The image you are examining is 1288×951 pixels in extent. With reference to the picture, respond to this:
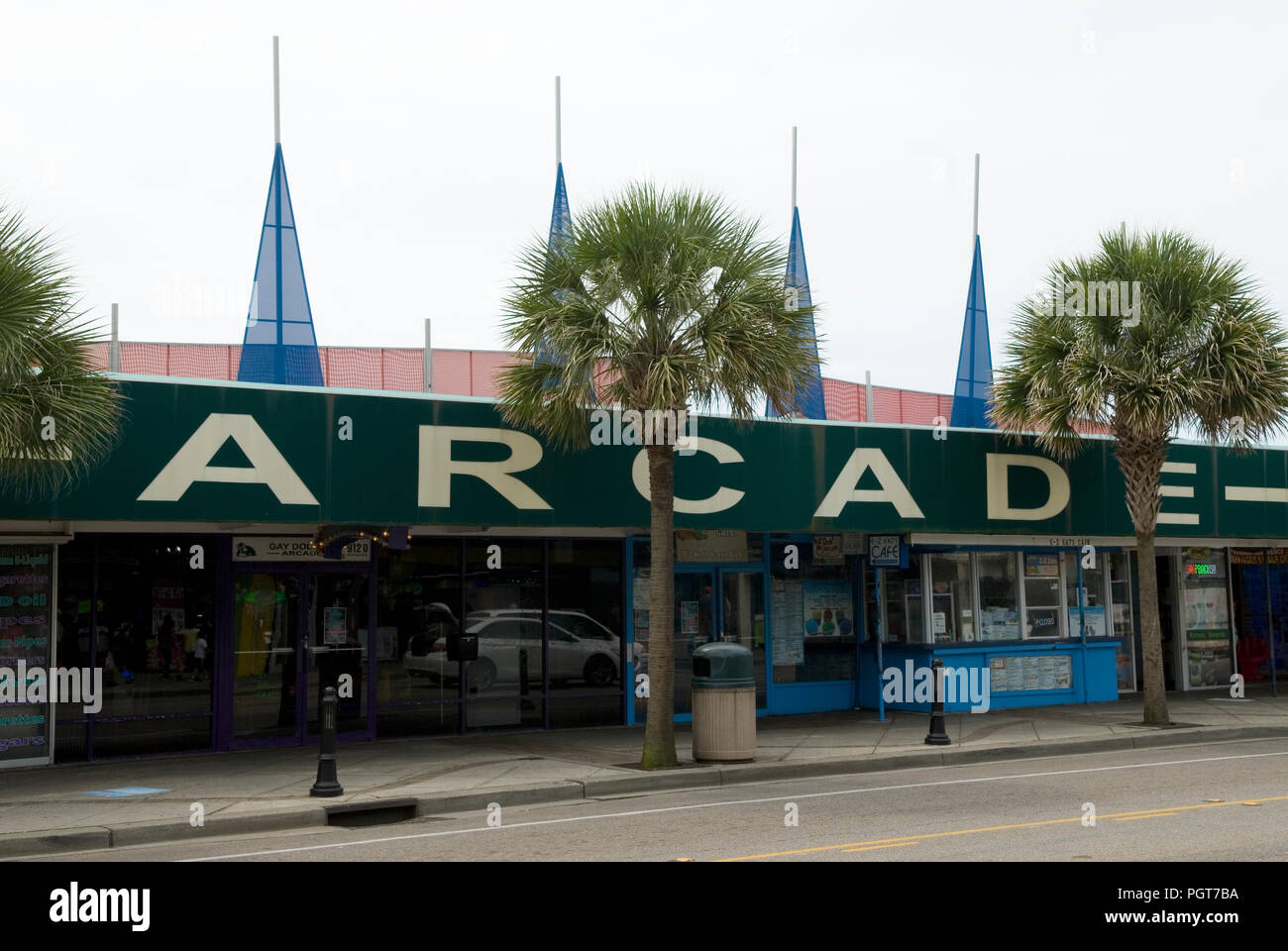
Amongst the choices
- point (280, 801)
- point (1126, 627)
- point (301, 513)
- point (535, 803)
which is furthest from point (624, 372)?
point (1126, 627)

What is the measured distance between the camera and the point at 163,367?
2052 centimetres

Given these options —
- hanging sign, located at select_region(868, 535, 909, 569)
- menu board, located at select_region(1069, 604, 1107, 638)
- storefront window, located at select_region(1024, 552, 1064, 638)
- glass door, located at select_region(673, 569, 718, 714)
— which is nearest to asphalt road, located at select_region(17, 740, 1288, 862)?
hanging sign, located at select_region(868, 535, 909, 569)

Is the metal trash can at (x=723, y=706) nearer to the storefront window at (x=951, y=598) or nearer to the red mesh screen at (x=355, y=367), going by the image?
the storefront window at (x=951, y=598)

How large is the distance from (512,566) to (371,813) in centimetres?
645

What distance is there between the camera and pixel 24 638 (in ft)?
50.1

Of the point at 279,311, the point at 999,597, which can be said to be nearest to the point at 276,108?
the point at 279,311

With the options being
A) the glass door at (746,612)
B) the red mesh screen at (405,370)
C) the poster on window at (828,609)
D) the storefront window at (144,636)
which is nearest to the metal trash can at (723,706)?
the glass door at (746,612)

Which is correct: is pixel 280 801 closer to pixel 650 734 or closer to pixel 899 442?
pixel 650 734

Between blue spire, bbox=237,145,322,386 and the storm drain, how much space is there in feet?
26.1

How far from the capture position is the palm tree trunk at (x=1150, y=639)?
1881cm

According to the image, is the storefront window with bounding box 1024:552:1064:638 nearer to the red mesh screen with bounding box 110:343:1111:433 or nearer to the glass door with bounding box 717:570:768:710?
the red mesh screen with bounding box 110:343:1111:433

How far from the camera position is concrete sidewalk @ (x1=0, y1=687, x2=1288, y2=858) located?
38.7 ft

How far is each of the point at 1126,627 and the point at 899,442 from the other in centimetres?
762

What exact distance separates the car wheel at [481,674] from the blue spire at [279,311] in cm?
466
